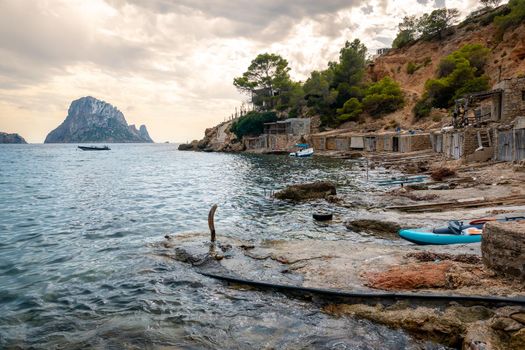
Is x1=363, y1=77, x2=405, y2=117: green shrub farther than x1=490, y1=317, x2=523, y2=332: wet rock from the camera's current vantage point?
Yes

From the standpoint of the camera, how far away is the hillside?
208ft

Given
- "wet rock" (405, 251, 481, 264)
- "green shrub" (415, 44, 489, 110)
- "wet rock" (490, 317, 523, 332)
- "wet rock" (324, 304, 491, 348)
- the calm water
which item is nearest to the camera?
"wet rock" (490, 317, 523, 332)

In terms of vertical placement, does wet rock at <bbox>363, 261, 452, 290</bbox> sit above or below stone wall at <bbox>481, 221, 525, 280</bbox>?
below

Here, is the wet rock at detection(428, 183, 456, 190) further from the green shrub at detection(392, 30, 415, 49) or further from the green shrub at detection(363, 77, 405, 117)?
the green shrub at detection(392, 30, 415, 49)

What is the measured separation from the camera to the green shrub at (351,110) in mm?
78750

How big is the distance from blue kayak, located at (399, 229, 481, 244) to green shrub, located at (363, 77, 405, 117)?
70.4 metres

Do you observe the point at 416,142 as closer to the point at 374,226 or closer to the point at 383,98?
the point at 383,98

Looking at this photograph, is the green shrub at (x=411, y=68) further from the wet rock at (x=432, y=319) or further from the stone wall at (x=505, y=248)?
the wet rock at (x=432, y=319)

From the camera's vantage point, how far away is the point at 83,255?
529 inches

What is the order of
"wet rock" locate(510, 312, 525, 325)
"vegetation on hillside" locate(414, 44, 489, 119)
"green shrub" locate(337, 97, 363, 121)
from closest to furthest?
"wet rock" locate(510, 312, 525, 325)
"vegetation on hillside" locate(414, 44, 489, 119)
"green shrub" locate(337, 97, 363, 121)

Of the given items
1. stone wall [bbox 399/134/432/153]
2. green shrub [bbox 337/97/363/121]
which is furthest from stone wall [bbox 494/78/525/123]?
green shrub [bbox 337/97/363/121]

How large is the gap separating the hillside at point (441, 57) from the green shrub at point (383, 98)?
1.98 m

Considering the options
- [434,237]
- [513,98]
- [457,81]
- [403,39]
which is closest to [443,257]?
[434,237]

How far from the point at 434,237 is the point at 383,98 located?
71148 millimetres
